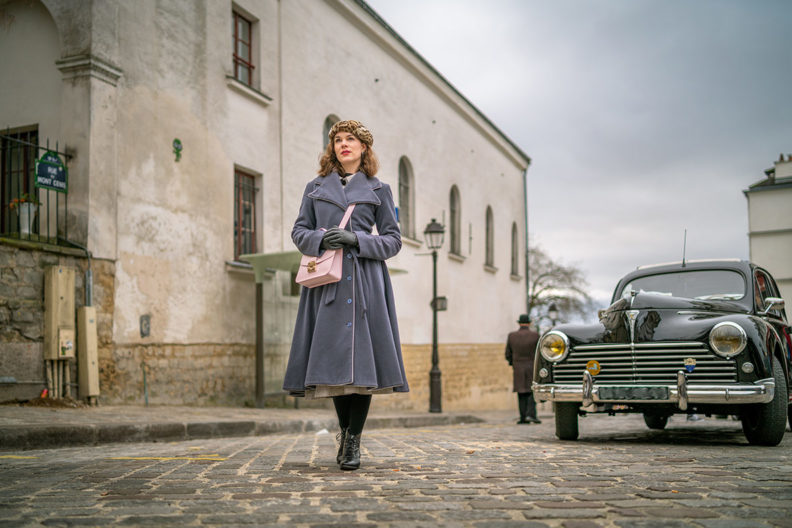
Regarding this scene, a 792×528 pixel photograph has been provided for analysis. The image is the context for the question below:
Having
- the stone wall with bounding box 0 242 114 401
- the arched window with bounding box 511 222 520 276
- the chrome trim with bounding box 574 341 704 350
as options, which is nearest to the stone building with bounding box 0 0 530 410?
the stone wall with bounding box 0 242 114 401

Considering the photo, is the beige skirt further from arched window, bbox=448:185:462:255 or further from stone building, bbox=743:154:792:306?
stone building, bbox=743:154:792:306

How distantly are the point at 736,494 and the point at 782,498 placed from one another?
196 millimetres

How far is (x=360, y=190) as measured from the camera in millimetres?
4859

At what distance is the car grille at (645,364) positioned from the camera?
6.38 metres

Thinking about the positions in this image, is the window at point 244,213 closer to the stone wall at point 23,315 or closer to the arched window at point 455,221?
the stone wall at point 23,315

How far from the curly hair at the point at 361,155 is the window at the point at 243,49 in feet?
30.0

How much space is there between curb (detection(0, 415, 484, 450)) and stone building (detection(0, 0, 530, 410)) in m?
2.27

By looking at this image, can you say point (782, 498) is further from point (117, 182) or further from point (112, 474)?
point (117, 182)

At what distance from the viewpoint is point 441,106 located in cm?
2352

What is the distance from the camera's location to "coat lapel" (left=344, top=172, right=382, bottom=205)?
483cm

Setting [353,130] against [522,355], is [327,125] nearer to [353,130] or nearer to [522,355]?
[522,355]

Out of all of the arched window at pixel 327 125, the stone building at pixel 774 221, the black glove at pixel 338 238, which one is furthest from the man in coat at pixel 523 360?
the stone building at pixel 774 221

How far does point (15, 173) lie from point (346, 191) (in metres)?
8.47

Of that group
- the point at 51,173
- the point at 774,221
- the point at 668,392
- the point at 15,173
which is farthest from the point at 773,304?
the point at 774,221
